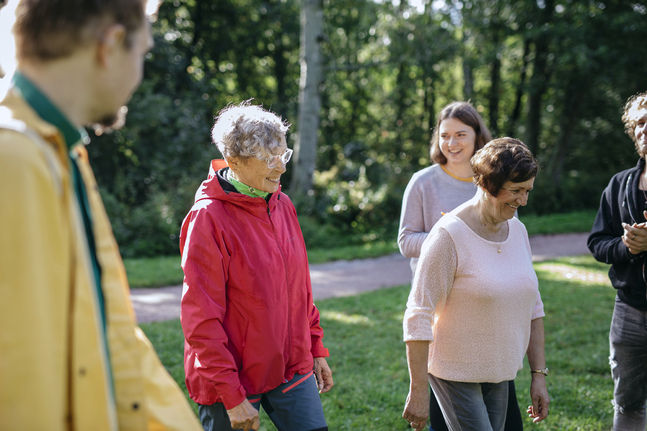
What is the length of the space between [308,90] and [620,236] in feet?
36.6

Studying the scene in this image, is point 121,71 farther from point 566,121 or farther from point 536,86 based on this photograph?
point 566,121

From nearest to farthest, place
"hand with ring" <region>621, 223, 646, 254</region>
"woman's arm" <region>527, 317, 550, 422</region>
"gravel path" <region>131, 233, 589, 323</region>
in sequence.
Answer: "woman's arm" <region>527, 317, 550, 422</region>, "hand with ring" <region>621, 223, 646, 254</region>, "gravel path" <region>131, 233, 589, 323</region>

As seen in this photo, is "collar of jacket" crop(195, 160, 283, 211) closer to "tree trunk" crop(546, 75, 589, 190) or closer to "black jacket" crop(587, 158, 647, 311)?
"black jacket" crop(587, 158, 647, 311)

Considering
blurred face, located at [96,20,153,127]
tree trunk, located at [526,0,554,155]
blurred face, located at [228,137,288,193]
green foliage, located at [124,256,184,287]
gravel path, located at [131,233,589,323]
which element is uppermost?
tree trunk, located at [526,0,554,155]

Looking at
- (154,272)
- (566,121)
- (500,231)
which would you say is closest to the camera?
(500,231)

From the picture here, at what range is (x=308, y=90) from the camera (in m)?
13.7

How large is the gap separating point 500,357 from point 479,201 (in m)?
0.74

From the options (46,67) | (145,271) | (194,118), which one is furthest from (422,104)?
(46,67)

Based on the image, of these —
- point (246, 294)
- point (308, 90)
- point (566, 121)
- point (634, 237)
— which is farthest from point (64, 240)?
point (566, 121)

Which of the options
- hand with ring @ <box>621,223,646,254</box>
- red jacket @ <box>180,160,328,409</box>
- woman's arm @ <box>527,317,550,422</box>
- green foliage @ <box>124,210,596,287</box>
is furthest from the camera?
green foliage @ <box>124,210,596,287</box>

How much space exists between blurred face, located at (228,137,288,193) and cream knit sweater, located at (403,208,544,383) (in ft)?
2.58

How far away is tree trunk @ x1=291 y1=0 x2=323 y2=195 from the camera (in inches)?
526

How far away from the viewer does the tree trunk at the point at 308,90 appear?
1337 centimetres

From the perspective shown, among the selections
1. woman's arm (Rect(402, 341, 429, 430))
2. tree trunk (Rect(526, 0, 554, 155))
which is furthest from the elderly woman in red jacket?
tree trunk (Rect(526, 0, 554, 155))
